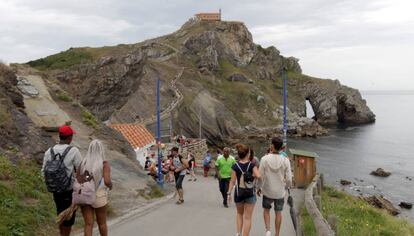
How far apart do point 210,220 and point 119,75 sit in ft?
241

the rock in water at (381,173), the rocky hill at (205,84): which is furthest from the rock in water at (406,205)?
the rocky hill at (205,84)

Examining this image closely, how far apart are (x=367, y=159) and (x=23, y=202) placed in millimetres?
56238

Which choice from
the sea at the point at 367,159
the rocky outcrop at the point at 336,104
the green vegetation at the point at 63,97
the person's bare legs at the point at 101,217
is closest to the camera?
the person's bare legs at the point at 101,217

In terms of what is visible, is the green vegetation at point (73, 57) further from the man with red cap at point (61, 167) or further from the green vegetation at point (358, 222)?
the man with red cap at point (61, 167)

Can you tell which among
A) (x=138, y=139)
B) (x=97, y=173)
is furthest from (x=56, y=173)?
(x=138, y=139)

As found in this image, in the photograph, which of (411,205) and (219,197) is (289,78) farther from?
(219,197)

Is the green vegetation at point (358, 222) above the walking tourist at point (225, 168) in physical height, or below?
below

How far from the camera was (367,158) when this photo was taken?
60656 millimetres

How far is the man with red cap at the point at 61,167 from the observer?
6918mm

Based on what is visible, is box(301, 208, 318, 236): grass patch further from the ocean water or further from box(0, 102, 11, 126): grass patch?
the ocean water

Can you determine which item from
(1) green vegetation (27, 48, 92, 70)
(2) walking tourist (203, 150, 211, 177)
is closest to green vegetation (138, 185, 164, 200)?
(2) walking tourist (203, 150, 211, 177)

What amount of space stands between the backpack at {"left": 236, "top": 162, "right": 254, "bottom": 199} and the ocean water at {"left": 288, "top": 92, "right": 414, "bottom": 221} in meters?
25.3

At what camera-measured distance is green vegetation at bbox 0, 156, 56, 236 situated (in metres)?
8.27

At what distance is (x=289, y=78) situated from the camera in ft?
422
